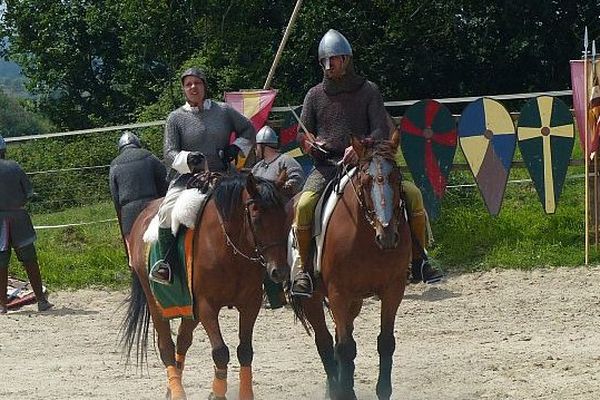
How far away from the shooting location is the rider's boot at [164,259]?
6910 millimetres

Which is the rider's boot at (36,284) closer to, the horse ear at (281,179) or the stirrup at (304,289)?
the stirrup at (304,289)

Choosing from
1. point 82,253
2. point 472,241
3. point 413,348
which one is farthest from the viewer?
point 82,253

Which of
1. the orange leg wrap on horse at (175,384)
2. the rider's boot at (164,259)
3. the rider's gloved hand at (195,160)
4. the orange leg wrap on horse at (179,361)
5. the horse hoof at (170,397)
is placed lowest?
the horse hoof at (170,397)

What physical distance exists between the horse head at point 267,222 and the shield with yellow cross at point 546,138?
228 inches

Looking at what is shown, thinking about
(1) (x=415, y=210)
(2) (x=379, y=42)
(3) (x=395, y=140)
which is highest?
(2) (x=379, y=42)

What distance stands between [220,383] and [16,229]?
5.89 meters

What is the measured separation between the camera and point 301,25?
22.4 metres

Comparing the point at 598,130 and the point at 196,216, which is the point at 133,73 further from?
the point at 196,216

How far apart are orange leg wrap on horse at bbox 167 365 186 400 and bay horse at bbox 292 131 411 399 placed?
1043 mm

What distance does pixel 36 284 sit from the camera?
1165 cm

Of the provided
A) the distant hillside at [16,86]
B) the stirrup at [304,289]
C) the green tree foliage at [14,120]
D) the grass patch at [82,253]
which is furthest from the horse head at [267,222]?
the green tree foliage at [14,120]

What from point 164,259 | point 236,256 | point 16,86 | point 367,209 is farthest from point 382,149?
point 16,86

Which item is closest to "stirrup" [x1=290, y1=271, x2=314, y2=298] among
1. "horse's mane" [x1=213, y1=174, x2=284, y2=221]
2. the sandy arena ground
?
"horse's mane" [x1=213, y1=174, x2=284, y2=221]

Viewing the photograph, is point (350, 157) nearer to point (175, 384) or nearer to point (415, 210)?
point (415, 210)
